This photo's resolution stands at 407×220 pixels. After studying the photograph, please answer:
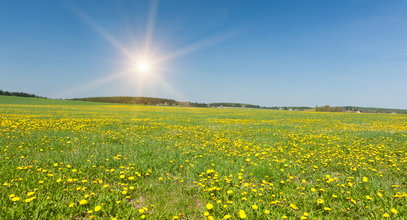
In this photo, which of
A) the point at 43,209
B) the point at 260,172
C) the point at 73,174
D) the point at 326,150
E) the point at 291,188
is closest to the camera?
the point at 43,209

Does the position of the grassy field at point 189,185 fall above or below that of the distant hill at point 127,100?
below

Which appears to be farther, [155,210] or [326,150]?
[326,150]

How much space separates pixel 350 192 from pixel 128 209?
186 inches

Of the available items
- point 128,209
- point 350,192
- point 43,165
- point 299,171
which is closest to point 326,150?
point 299,171

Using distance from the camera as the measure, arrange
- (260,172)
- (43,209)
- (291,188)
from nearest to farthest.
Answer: (43,209), (291,188), (260,172)

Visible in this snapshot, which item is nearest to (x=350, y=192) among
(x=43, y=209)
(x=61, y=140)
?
(x=43, y=209)

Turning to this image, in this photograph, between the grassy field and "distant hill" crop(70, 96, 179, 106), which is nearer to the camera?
the grassy field

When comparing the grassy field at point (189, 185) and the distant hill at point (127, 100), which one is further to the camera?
the distant hill at point (127, 100)

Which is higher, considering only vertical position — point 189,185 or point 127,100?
point 127,100

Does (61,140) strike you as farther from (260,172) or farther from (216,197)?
(260,172)

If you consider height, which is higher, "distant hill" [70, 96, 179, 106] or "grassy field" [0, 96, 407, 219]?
"distant hill" [70, 96, 179, 106]

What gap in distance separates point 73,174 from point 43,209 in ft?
5.05

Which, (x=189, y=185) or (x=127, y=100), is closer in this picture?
(x=189, y=185)

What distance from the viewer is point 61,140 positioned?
8.53 m
